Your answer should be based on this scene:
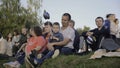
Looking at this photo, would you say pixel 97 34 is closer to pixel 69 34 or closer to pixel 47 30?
pixel 69 34

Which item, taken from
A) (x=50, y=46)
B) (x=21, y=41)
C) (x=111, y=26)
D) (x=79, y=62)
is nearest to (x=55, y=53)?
(x=50, y=46)

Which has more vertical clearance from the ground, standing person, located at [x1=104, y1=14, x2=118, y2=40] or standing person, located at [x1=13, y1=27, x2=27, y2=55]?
standing person, located at [x1=104, y1=14, x2=118, y2=40]

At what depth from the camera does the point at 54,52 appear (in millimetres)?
9328

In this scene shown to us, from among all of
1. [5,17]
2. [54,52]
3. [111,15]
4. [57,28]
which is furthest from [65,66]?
[5,17]

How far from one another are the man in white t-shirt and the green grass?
26.7 inches

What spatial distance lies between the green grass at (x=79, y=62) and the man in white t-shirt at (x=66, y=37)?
679 mm

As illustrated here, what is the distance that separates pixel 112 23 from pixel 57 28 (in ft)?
5.29

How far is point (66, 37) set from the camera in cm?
967

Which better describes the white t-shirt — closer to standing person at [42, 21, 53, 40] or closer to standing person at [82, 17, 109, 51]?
standing person at [82, 17, 109, 51]

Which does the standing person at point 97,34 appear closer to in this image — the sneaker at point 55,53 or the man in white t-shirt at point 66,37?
the man in white t-shirt at point 66,37

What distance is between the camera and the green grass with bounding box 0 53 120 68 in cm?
763

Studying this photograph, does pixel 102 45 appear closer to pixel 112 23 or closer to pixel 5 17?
pixel 112 23

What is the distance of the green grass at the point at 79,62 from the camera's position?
25.0 ft

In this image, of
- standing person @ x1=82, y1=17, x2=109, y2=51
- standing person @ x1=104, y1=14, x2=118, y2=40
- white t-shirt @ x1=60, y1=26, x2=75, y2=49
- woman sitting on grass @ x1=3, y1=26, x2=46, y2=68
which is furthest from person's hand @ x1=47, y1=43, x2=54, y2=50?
standing person @ x1=104, y1=14, x2=118, y2=40
